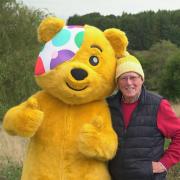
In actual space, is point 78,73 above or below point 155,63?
above

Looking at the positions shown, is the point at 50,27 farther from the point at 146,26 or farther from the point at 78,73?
the point at 146,26

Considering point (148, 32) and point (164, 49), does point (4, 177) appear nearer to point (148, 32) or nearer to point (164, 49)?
point (164, 49)

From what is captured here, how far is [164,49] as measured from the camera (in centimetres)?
5356

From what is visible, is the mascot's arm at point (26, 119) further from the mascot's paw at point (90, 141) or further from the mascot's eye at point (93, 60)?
the mascot's eye at point (93, 60)

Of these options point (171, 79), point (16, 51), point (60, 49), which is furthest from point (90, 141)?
point (171, 79)

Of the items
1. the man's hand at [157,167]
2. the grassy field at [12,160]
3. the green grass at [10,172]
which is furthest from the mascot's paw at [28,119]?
the green grass at [10,172]

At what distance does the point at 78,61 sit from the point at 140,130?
67 cm

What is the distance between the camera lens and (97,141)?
3.30m

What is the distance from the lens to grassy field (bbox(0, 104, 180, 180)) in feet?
18.9

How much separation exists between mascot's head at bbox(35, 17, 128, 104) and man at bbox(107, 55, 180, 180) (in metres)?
0.14

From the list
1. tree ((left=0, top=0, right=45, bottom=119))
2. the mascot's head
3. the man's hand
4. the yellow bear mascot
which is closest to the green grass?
the yellow bear mascot

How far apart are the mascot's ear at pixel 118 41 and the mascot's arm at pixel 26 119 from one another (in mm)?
728

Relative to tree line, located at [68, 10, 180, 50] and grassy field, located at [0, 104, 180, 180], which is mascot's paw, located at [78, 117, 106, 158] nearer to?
grassy field, located at [0, 104, 180, 180]

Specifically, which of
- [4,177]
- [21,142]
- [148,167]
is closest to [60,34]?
[148,167]
